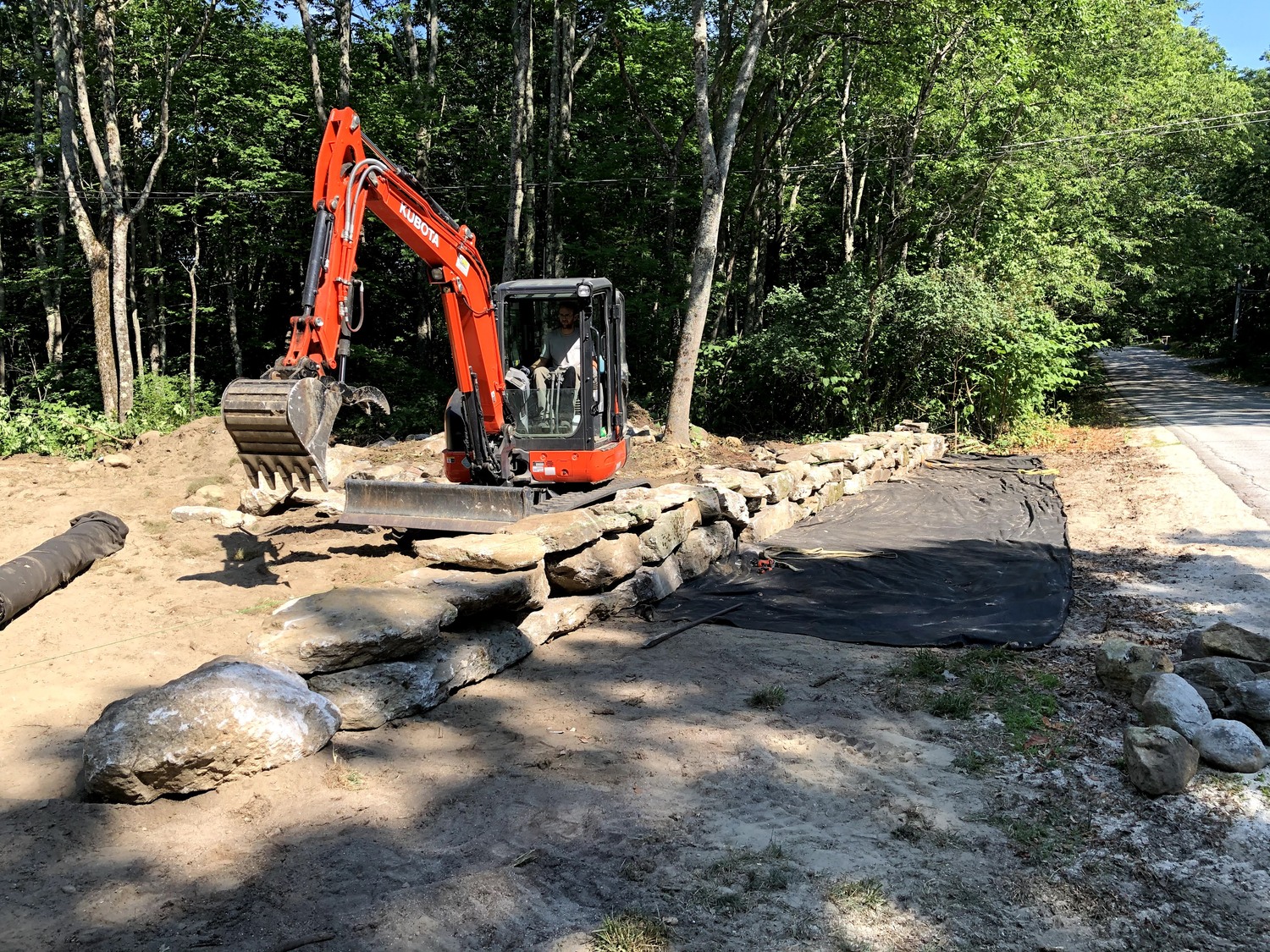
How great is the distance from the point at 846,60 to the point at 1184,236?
15.2 m

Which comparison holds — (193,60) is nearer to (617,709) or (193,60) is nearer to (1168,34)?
(617,709)

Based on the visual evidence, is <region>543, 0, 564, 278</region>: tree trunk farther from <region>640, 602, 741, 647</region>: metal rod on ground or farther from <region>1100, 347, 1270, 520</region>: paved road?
<region>640, 602, 741, 647</region>: metal rod on ground

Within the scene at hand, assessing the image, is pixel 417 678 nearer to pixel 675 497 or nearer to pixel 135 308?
pixel 675 497

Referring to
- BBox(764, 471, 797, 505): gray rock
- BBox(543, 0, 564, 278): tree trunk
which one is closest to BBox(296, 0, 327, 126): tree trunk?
BBox(543, 0, 564, 278): tree trunk

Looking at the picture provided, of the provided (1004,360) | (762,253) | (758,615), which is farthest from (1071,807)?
(762,253)

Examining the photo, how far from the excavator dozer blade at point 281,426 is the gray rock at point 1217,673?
15.7ft

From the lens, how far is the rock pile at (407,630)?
136 inches

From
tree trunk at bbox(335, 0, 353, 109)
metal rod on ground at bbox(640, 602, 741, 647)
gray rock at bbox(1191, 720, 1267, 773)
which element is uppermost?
tree trunk at bbox(335, 0, 353, 109)

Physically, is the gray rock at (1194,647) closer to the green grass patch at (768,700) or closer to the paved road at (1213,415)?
the green grass patch at (768,700)

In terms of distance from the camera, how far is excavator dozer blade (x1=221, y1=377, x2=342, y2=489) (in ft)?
15.7

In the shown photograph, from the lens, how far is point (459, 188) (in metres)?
20.0

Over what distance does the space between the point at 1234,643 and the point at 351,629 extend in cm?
476

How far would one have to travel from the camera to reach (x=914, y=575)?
7.84m

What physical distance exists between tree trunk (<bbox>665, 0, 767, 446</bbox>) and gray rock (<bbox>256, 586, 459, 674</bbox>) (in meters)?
10.5
